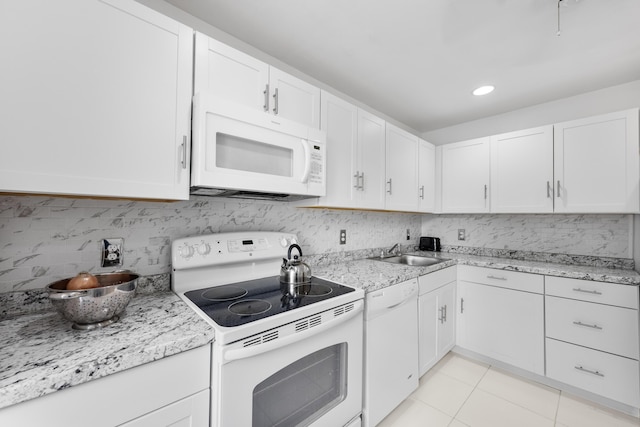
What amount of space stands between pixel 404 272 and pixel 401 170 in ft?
3.39

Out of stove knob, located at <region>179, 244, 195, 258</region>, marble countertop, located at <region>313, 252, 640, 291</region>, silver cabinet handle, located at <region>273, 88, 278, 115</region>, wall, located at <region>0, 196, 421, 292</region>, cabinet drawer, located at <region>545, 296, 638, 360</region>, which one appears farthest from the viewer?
cabinet drawer, located at <region>545, 296, 638, 360</region>

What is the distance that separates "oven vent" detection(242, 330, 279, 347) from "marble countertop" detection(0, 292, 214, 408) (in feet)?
0.43

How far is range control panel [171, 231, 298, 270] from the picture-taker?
1.36 meters

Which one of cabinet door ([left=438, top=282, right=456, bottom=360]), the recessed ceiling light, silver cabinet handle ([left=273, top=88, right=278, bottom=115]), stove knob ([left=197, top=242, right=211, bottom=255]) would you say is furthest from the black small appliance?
stove knob ([left=197, top=242, right=211, bottom=255])

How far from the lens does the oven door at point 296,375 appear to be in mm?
943

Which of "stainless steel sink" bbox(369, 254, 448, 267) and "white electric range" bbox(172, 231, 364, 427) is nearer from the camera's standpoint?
"white electric range" bbox(172, 231, 364, 427)

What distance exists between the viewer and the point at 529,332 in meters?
2.18

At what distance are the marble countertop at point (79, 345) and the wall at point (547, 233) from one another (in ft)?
9.77

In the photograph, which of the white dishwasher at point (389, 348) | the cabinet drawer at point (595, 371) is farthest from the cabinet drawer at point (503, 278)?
the white dishwasher at point (389, 348)

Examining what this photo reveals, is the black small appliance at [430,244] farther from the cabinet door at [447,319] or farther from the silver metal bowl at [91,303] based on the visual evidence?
the silver metal bowl at [91,303]

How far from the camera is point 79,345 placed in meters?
0.81

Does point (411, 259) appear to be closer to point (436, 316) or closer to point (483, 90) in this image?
point (436, 316)

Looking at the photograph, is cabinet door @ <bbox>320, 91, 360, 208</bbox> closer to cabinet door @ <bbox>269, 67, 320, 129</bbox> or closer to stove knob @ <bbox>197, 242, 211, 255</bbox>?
cabinet door @ <bbox>269, 67, 320, 129</bbox>

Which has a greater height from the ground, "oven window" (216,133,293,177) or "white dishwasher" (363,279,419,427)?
"oven window" (216,133,293,177)
